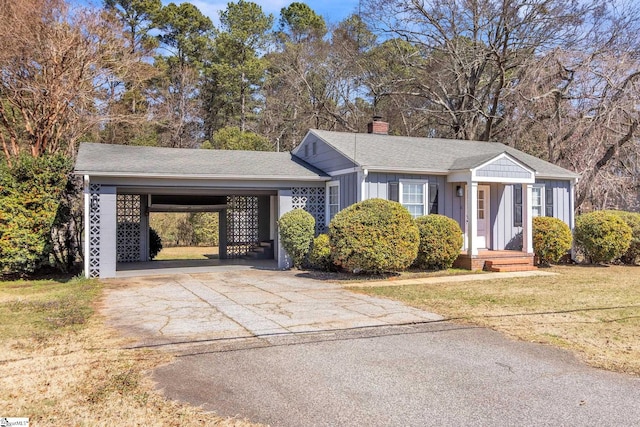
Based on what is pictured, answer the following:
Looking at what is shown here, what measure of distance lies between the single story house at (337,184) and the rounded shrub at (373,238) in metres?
1.39

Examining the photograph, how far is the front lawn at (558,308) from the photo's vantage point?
19.0ft

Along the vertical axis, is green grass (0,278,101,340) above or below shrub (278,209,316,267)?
below

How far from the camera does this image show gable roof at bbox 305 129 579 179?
44.8 ft

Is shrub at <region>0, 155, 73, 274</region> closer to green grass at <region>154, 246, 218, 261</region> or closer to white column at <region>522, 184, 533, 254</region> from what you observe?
green grass at <region>154, 246, 218, 261</region>

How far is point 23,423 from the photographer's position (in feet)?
11.5

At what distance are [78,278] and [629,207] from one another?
816 inches

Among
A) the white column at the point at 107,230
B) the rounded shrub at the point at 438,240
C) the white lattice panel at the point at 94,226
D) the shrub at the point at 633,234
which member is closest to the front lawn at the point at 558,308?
the rounded shrub at the point at 438,240

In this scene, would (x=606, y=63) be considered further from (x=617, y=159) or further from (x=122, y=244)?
(x=122, y=244)

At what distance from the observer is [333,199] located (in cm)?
1488

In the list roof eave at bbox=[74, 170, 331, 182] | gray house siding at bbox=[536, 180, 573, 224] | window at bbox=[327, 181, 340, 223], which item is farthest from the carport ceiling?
gray house siding at bbox=[536, 180, 573, 224]

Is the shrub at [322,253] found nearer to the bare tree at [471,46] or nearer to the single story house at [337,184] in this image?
the single story house at [337,184]

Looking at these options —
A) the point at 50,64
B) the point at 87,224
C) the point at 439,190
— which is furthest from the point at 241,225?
the point at 50,64

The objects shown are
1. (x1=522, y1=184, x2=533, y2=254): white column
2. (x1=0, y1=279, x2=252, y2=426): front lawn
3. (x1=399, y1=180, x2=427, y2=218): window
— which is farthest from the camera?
(x1=522, y1=184, x2=533, y2=254): white column

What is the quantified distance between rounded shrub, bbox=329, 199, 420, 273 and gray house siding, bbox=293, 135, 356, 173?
211 cm
